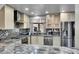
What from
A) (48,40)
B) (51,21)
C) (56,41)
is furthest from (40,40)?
(51,21)

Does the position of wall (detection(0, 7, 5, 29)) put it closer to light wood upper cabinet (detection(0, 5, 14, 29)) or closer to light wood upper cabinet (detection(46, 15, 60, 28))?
light wood upper cabinet (detection(0, 5, 14, 29))

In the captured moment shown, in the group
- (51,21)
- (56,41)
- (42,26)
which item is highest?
(51,21)

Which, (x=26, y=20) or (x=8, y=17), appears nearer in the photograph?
(x=8, y=17)

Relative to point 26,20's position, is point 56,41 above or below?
below

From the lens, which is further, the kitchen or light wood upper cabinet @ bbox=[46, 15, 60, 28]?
light wood upper cabinet @ bbox=[46, 15, 60, 28]

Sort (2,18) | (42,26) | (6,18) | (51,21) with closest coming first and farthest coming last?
(2,18) < (6,18) < (42,26) < (51,21)

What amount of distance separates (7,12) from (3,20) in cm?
30

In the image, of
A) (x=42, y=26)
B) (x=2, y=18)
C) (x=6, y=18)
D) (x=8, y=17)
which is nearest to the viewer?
(x=2, y=18)

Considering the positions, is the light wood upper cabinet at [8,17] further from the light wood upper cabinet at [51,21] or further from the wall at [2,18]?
the light wood upper cabinet at [51,21]

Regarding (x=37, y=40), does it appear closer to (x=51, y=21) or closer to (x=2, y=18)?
(x=51, y=21)

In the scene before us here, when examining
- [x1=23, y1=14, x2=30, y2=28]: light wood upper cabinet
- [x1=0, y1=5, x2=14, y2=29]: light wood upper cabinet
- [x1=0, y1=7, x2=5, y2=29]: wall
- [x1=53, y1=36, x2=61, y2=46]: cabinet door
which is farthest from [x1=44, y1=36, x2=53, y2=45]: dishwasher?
[x1=0, y1=7, x2=5, y2=29]: wall

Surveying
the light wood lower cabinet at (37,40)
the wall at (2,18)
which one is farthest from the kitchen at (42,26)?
the wall at (2,18)

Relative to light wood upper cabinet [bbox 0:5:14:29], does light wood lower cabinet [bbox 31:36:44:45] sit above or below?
below
